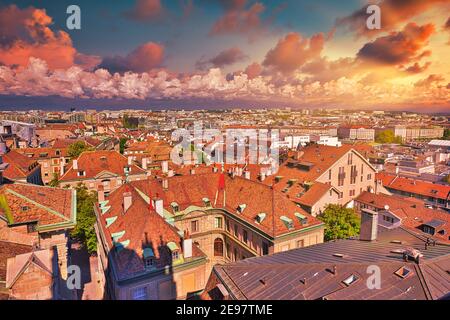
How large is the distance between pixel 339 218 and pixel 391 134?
132352 millimetres

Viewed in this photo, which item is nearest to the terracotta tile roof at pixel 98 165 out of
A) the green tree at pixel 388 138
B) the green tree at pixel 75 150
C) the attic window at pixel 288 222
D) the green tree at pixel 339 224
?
the green tree at pixel 75 150

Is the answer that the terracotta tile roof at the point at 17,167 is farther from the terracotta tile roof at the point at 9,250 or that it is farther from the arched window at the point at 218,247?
the terracotta tile roof at the point at 9,250

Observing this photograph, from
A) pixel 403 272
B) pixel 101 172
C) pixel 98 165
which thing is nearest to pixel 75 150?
pixel 98 165

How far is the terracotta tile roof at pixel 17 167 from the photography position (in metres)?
37.9

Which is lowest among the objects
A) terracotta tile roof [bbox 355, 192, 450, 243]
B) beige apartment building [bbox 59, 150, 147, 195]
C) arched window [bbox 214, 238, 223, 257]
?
arched window [bbox 214, 238, 223, 257]

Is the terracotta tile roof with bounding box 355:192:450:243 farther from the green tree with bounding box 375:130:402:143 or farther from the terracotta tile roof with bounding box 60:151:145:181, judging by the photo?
the green tree with bounding box 375:130:402:143

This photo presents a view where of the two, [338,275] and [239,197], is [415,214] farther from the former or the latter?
[338,275]

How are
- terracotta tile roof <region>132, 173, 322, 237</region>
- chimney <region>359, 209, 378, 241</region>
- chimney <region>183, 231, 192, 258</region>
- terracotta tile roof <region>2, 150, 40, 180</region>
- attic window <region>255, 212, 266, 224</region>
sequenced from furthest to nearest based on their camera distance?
terracotta tile roof <region>2, 150, 40, 180</region>, attic window <region>255, 212, 266, 224</region>, terracotta tile roof <region>132, 173, 322, 237</region>, chimney <region>183, 231, 192, 258</region>, chimney <region>359, 209, 378, 241</region>

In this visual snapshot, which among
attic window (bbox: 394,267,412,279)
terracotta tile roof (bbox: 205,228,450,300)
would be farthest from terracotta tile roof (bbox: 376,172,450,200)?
attic window (bbox: 394,267,412,279)

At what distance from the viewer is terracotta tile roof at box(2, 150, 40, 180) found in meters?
37.9

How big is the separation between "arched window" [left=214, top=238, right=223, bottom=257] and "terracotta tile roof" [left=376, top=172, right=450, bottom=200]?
35019mm

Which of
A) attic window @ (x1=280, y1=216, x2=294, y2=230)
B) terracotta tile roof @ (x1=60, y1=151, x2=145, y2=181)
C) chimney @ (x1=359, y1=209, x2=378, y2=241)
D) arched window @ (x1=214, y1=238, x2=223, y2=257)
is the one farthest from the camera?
terracotta tile roof @ (x1=60, y1=151, x2=145, y2=181)

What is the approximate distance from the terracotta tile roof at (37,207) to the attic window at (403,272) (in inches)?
693

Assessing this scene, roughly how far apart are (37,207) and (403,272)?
19567 mm
